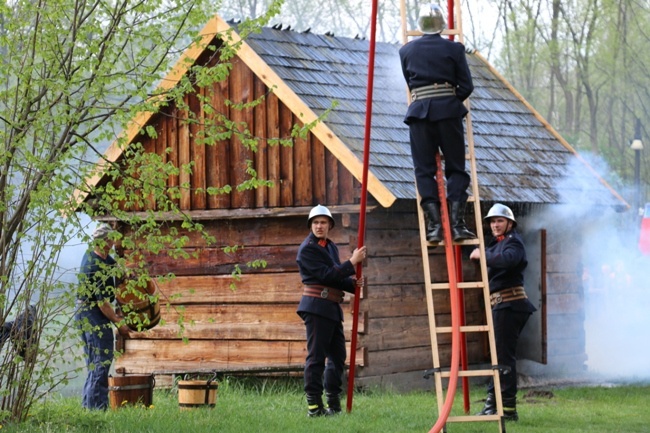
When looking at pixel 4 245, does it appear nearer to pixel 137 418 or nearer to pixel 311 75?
pixel 137 418

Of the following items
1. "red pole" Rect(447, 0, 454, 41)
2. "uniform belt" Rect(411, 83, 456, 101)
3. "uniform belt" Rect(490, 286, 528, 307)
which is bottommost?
"uniform belt" Rect(490, 286, 528, 307)

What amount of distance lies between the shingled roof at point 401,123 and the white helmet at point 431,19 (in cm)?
395

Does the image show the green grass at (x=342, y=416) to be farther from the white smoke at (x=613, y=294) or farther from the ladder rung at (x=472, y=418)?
the white smoke at (x=613, y=294)

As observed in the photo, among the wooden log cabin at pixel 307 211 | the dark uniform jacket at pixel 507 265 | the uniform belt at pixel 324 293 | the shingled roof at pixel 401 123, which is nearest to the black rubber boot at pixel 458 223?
the dark uniform jacket at pixel 507 265

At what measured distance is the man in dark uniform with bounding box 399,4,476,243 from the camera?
10.1m

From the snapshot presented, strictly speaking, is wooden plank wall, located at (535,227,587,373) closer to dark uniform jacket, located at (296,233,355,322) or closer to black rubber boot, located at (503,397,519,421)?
black rubber boot, located at (503,397,519,421)

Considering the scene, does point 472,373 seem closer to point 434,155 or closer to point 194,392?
point 434,155

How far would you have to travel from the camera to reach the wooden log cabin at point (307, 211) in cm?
1488

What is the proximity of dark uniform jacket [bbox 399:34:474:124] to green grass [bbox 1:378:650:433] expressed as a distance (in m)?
2.68

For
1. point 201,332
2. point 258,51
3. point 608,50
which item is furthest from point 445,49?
point 608,50

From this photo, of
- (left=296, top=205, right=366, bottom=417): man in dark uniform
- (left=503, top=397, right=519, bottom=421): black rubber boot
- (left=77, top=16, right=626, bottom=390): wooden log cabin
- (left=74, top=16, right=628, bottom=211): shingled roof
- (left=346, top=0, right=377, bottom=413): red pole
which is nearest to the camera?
(left=346, top=0, right=377, bottom=413): red pole

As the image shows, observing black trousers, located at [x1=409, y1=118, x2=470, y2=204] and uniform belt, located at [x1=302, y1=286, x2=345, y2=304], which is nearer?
black trousers, located at [x1=409, y1=118, x2=470, y2=204]

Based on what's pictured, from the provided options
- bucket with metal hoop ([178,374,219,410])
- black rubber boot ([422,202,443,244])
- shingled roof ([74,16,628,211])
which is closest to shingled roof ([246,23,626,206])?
shingled roof ([74,16,628,211])

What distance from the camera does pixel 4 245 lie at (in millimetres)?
10820
